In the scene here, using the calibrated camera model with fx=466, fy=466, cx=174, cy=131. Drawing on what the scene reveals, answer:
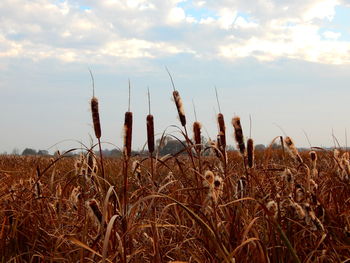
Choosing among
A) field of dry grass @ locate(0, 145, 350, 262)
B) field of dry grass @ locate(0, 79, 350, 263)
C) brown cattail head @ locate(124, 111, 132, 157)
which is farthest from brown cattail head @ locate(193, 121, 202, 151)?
brown cattail head @ locate(124, 111, 132, 157)

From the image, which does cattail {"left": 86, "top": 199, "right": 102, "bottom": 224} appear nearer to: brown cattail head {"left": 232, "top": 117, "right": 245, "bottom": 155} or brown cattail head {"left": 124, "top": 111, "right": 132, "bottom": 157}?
brown cattail head {"left": 124, "top": 111, "right": 132, "bottom": 157}

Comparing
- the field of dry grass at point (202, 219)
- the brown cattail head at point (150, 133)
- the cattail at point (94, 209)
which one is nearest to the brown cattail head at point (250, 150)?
the field of dry grass at point (202, 219)

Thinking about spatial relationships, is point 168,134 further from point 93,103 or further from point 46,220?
point 46,220

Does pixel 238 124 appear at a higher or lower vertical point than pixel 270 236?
higher

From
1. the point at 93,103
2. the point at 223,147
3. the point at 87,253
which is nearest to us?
the point at 93,103

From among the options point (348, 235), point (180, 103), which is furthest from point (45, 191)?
point (348, 235)

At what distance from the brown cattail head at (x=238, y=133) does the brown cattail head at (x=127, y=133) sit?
554 millimetres

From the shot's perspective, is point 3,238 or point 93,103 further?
point 3,238

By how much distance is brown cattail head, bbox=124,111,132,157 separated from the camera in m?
2.02

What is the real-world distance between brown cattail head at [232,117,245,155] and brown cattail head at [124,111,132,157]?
554 millimetres

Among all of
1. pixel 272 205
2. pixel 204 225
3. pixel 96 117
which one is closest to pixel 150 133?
pixel 96 117

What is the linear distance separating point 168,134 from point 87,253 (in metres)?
0.82

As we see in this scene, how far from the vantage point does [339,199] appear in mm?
3506

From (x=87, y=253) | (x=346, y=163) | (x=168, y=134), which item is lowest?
(x=87, y=253)
